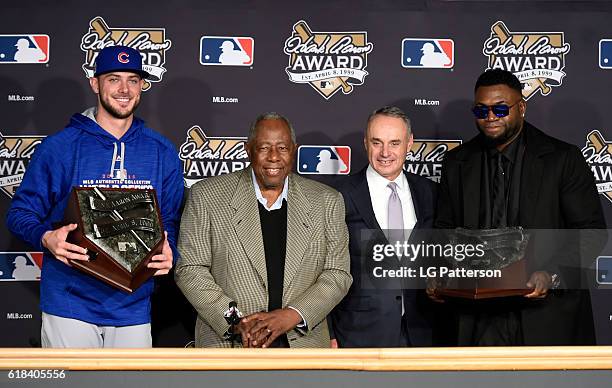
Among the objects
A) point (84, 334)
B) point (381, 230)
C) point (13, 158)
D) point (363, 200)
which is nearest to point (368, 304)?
point (381, 230)

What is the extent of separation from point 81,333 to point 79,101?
5.11 feet

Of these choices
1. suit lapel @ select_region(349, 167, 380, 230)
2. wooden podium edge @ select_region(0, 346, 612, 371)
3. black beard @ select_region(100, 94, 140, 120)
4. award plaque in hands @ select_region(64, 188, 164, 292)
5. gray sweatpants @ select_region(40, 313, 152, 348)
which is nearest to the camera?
wooden podium edge @ select_region(0, 346, 612, 371)

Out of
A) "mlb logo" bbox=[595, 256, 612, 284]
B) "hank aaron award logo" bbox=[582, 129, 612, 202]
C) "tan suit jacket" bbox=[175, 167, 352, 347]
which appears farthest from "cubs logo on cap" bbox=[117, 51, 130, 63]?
"mlb logo" bbox=[595, 256, 612, 284]

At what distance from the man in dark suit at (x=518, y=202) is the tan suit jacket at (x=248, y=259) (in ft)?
1.84

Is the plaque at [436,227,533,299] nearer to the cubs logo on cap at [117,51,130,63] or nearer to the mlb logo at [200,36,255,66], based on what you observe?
the cubs logo on cap at [117,51,130,63]

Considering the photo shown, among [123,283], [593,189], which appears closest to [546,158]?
[593,189]

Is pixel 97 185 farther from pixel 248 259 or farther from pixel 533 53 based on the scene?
pixel 533 53

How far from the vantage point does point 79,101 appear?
161 inches

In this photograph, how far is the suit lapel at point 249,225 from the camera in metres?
2.95

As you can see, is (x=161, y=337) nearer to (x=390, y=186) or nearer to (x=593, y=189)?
(x=390, y=186)

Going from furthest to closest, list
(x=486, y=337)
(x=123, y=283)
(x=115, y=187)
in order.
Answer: (x=486, y=337) < (x=115, y=187) < (x=123, y=283)

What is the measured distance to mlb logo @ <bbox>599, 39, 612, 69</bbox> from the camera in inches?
163

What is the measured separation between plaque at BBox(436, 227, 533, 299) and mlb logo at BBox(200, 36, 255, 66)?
5.42 feet

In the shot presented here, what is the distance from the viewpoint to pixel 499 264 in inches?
116
